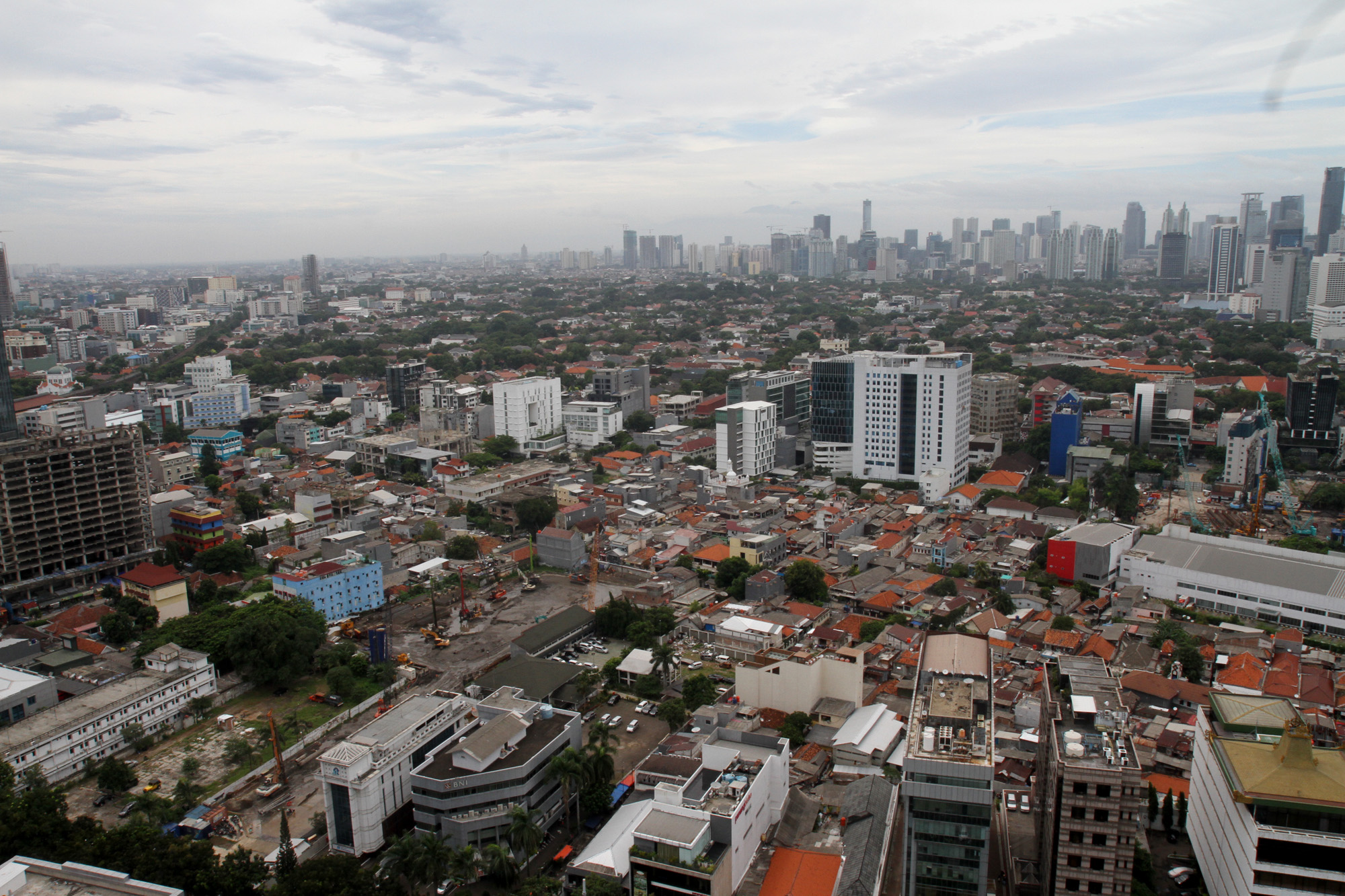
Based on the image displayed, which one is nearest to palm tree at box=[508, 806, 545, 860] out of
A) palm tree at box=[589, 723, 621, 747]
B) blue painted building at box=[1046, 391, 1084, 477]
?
palm tree at box=[589, 723, 621, 747]

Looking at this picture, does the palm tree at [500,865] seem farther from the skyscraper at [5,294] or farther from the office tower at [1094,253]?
the office tower at [1094,253]

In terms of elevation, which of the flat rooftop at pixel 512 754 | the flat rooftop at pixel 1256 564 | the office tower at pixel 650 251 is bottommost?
the flat rooftop at pixel 1256 564

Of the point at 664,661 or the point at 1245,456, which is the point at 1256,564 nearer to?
the point at 1245,456

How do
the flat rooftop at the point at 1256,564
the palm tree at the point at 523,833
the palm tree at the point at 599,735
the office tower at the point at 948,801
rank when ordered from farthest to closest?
the flat rooftop at the point at 1256,564 → the palm tree at the point at 599,735 → the palm tree at the point at 523,833 → the office tower at the point at 948,801

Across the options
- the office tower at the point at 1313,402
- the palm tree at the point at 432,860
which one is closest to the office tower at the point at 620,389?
the office tower at the point at 1313,402

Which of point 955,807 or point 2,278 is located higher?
point 2,278

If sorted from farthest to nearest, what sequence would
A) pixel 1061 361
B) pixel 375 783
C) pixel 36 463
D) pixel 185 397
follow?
pixel 1061 361, pixel 185 397, pixel 36 463, pixel 375 783

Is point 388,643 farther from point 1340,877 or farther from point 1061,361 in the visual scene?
point 1061,361

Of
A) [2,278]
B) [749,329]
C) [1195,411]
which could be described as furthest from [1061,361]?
[2,278]
